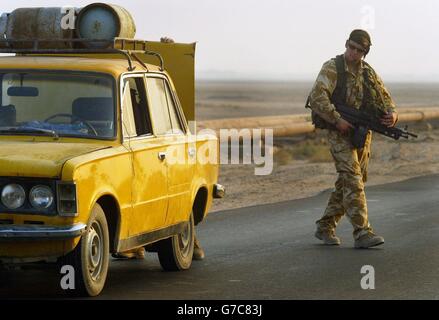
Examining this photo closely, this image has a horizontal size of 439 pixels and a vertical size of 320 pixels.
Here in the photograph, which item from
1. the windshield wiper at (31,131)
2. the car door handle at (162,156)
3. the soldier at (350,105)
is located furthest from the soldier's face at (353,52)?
the windshield wiper at (31,131)

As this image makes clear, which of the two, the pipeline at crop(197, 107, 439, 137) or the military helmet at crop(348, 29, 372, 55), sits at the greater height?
the military helmet at crop(348, 29, 372, 55)

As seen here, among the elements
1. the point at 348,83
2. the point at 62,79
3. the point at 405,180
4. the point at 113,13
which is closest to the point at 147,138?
the point at 62,79

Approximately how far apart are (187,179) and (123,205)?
5.31 ft

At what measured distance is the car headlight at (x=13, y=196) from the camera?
9016 millimetres

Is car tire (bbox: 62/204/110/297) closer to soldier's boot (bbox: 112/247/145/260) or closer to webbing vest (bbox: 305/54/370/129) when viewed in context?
soldier's boot (bbox: 112/247/145/260)

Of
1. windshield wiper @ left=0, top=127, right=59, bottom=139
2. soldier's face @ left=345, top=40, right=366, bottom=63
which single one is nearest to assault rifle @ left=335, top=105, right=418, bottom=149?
soldier's face @ left=345, top=40, right=366, bottom=63

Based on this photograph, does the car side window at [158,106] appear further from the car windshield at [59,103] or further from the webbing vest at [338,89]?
the webbing vest at [338,89]

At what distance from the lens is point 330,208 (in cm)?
1345

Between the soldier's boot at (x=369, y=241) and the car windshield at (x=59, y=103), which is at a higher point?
the car windshield at (x=59, y=103)

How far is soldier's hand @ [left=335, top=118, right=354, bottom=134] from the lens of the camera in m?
12.9

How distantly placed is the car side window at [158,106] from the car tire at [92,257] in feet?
5.28
